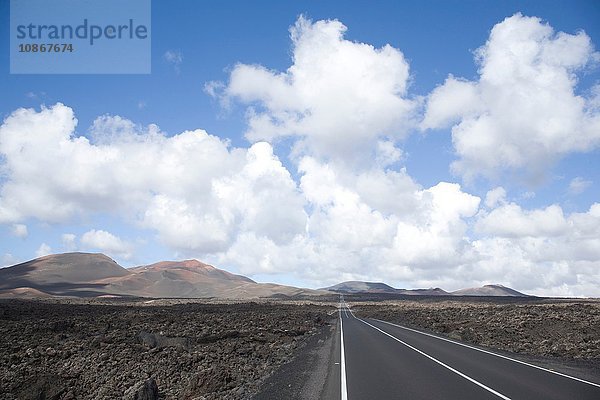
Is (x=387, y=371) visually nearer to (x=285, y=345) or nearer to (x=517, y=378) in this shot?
(x=517, y=378)

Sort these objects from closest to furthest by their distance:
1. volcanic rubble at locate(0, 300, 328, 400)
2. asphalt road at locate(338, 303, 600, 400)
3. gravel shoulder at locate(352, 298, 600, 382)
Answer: asphalt road at locate(338, 303, 600, 400) < volcanic rubble at locate(0, 300, 328, 400) < gravel shoulder at locate(352, 298, 600, 382)

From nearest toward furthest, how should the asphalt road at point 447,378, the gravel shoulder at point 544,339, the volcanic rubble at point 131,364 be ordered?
the asphalt road at point 447,378, the volcanic rubble at point 131,364, the gravel shoulder at point 544,339

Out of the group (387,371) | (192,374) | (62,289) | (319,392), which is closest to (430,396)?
(319,392)

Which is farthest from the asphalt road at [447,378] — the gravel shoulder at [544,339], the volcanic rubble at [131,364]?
the volcanic rubble at [131,364]

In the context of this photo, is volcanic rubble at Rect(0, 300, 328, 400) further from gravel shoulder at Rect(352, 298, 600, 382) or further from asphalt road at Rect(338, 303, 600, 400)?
gravel shoulder at Rect(352, 298, 600, 382)

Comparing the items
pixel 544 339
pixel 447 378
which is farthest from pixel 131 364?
pixel 544 339

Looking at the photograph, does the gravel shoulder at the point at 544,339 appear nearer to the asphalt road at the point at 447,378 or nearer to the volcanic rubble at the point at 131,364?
the asphalt road at the point at 447,378

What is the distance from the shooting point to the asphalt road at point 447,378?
41.7ft

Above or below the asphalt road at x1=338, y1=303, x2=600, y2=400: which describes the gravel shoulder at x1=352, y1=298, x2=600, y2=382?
below

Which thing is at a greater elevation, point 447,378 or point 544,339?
point 447,378

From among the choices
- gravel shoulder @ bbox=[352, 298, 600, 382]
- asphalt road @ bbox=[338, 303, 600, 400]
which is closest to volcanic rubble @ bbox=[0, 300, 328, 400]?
asphalt road @ bbox=[338, 303, 600, 400]

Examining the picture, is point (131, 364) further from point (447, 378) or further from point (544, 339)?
point (544, 339)

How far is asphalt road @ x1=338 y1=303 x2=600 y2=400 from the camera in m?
12.7

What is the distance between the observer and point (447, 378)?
593 inches
